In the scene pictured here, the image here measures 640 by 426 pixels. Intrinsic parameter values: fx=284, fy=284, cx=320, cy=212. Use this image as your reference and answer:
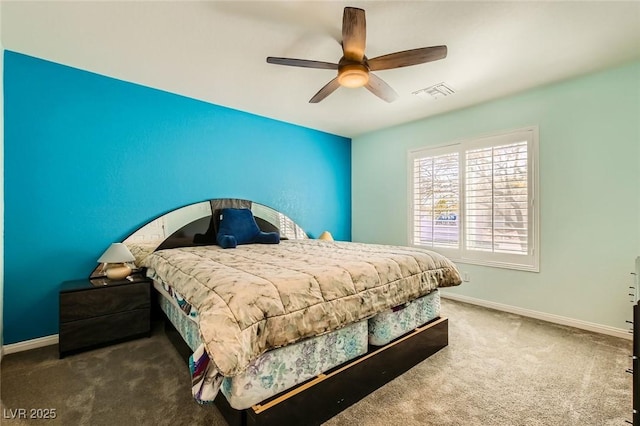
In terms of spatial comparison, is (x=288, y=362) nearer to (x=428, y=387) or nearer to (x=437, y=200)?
(x=428, y=387)

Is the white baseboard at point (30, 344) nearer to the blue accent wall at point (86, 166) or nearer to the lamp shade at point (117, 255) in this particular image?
the blue accent wall at point (86, 166)

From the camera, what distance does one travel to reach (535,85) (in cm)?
319

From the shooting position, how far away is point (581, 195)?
9.76ft

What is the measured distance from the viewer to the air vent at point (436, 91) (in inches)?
127

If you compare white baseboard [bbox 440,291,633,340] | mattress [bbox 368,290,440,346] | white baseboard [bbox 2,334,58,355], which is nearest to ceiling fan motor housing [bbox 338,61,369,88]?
mattress [bbox 368,290,440,346]

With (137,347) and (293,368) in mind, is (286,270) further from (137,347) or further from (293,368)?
(137,347)

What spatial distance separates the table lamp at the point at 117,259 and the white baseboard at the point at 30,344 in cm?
73

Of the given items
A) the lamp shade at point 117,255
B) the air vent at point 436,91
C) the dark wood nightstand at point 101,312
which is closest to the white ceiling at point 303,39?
the air vent at point 436,91

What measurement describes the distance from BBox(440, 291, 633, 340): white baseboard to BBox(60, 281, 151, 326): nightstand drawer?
12.3 feet

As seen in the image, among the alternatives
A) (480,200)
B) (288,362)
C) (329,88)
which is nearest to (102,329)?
(288,362)

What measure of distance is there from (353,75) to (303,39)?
563 millimetres

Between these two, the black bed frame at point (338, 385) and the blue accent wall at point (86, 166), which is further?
the blue accent wall at point (86, 166)

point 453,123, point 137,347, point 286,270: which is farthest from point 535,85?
point 137,347

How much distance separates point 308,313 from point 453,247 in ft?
10.2
